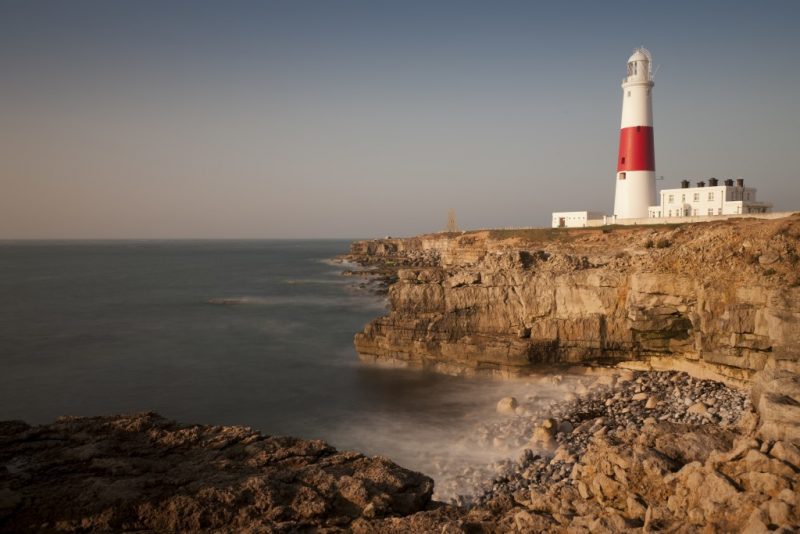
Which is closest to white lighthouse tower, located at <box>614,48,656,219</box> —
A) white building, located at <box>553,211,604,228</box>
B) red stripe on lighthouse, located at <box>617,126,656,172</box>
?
red stripe on lighthouse, located at <box>617,126,656,172</box>

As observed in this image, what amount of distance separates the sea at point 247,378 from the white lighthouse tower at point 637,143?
20988mm

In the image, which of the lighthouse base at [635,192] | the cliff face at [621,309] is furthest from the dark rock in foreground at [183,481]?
the lighthouse base at [635,192]

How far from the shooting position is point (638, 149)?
122 ft

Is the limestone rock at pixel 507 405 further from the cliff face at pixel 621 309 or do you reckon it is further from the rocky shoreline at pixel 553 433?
the cliff face at pixel 621 309

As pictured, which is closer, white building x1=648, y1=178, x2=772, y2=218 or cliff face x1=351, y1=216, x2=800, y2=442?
cliff face x1=351, y1=216, x2=800, y2=442

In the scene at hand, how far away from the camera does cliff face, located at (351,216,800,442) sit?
15.4 m

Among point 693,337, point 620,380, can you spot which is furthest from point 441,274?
point 693,337

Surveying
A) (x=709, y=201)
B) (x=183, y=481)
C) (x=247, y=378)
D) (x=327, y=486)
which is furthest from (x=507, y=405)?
(x=709, y=201)

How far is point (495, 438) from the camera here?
46.1 feet

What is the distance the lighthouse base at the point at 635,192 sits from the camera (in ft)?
124

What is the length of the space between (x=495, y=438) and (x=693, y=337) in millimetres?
8386

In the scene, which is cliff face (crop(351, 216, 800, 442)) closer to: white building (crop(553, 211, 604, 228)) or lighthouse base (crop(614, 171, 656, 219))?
lighthouse base (crop(614, 171, 656, 219))

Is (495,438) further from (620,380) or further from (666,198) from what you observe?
(666,198)

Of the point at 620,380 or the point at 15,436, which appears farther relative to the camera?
the point at 620,380
